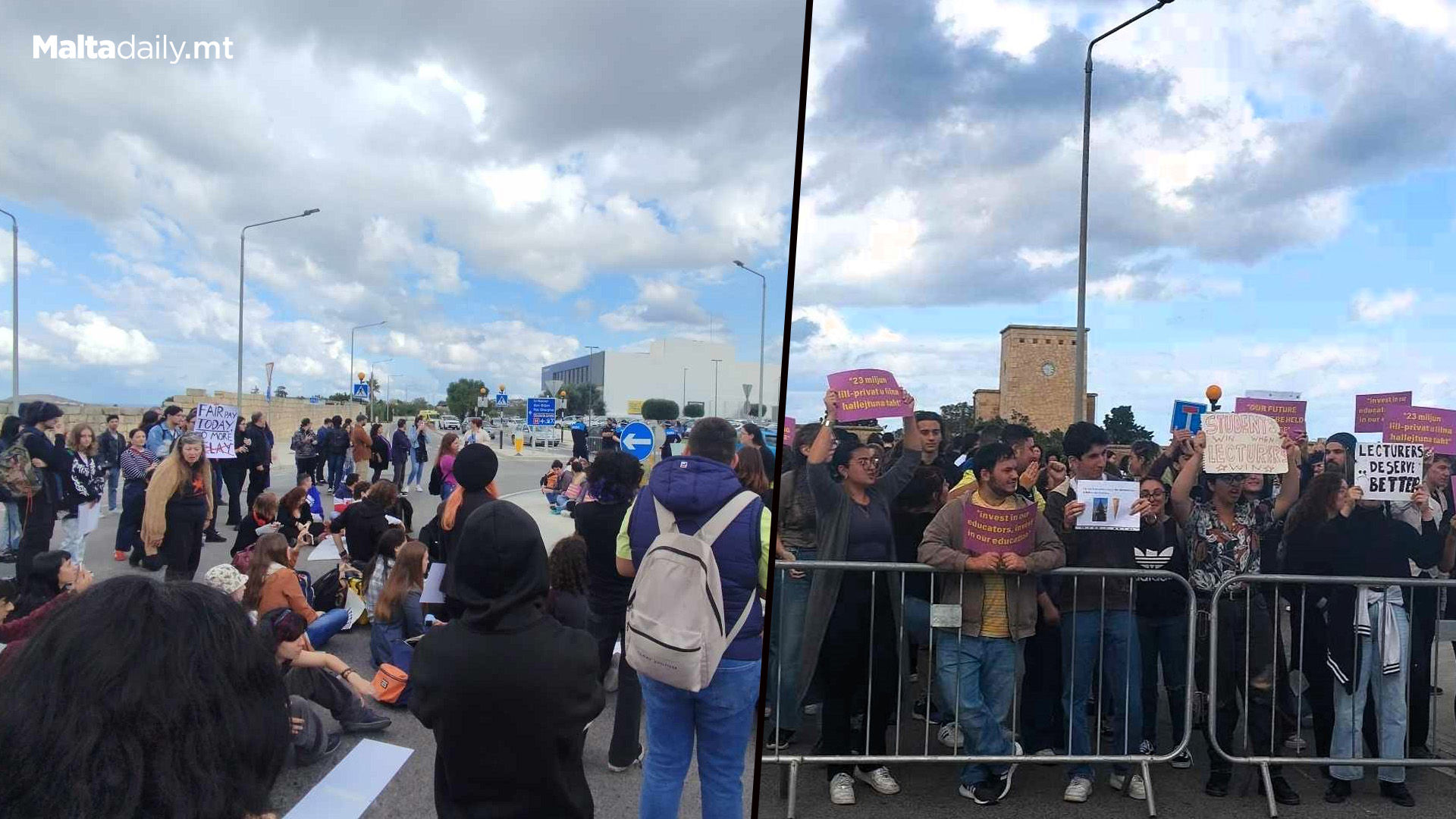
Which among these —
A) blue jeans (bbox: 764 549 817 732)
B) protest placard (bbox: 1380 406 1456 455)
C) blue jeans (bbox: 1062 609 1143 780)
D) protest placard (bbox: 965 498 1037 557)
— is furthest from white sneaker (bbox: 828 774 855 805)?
protest placard (bbox: 1380 406 1456 455)

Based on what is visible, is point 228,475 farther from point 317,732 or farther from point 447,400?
point 447,400

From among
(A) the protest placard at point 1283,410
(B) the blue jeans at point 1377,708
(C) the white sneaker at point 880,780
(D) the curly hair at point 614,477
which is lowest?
(C) the white sneaker at point 880,780

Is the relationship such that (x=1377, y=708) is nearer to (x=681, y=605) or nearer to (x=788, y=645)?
(x=788, y=645)

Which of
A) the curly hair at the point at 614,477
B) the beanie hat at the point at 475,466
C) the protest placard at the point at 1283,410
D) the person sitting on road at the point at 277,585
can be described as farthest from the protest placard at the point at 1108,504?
the person sitting on road at the point at 277,585

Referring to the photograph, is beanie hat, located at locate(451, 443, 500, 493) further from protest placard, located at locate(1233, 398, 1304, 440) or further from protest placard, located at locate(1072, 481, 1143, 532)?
protest placard, located at locate(1233, 398, 1304, 440)

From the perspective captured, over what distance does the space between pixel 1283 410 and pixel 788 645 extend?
91.2 inches

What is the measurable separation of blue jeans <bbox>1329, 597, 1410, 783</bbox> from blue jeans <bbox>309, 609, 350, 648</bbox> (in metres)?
3.92

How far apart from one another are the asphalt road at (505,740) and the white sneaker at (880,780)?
1.24 m

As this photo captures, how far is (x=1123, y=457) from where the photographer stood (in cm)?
455

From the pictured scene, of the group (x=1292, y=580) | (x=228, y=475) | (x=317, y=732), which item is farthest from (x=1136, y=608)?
(x=228, y=475)

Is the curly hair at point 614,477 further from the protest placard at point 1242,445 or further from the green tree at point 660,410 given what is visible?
the protest placard at point 1242,445

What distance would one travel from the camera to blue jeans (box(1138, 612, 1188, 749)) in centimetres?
328

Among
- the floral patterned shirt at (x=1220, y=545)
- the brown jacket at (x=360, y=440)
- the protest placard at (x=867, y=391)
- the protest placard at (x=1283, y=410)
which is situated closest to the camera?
the brown jacket at (x=360, y=440)

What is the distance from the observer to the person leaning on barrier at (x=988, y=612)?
121 inches
